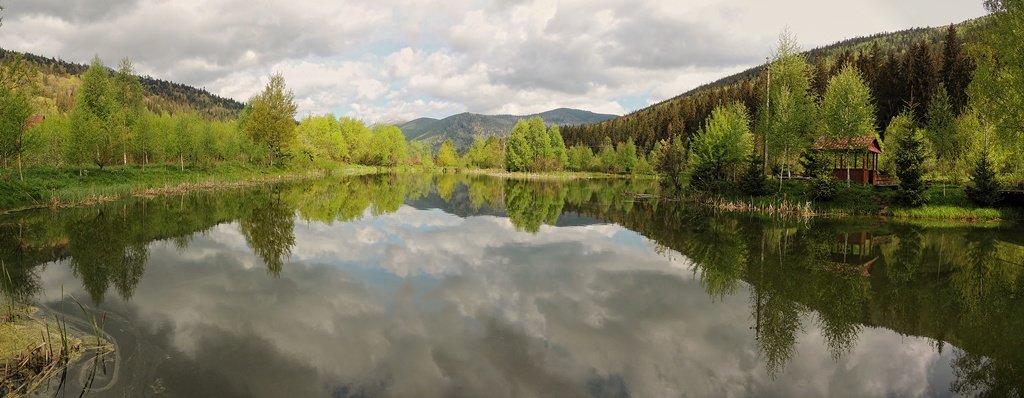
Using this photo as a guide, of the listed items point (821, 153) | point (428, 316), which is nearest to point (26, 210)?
point (428, 316)

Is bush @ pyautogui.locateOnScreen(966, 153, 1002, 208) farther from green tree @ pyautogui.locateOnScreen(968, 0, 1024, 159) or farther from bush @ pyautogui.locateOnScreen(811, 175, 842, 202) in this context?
bush @ pyautogui.locateOnScreen(811, 175, 842, 202)

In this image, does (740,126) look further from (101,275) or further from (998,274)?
(101,275)

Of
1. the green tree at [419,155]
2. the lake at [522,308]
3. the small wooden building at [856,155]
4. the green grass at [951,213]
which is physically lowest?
the lake at [522,308]

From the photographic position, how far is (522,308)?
12.9m

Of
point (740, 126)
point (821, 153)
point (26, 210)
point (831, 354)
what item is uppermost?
point (740, 126)

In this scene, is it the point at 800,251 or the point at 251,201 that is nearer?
the point at 800,251

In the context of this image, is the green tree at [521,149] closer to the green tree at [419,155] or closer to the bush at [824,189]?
the green tree at [419,155]

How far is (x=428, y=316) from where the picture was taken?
1216 cm

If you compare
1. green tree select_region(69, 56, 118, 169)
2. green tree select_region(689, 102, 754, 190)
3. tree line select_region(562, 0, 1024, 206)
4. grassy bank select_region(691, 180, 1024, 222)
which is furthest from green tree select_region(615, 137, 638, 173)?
green tree select_region(69, 56, 118, 169)

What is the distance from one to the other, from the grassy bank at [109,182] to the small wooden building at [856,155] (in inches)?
2118

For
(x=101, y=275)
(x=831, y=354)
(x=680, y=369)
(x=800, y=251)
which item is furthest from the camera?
(x=800, y=251)

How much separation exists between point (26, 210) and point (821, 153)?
52972 millimetres

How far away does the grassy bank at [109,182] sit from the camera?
30.0 meters

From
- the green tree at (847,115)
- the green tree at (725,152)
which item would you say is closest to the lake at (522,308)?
the green tree at (847,115)
